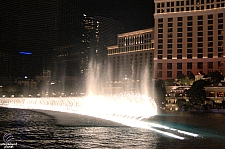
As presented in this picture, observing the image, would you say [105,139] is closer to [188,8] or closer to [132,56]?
[188,8]

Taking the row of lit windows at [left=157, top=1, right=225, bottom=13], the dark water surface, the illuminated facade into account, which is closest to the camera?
the dark water surface

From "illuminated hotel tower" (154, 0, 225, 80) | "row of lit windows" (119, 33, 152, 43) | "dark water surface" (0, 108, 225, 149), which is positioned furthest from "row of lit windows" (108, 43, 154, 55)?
"dark water surface" (0, 108, 225, 149)

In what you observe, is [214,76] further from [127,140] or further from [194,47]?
[127,140]

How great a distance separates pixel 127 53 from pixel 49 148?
90520 mm

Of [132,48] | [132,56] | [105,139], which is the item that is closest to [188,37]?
[132,48]

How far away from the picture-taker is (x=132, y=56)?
10388cm

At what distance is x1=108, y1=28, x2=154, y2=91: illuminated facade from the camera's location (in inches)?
3871

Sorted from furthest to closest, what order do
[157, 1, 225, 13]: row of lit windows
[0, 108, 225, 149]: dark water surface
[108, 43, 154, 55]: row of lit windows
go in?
[108, 43, 154, 55]: row of lit windows, [157, 1, 225, 13]: row of lit windows, [0, 108, 225, 149]: dark water surface

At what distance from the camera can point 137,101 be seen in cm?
5603

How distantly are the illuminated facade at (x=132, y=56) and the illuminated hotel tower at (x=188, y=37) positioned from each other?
42.6ft

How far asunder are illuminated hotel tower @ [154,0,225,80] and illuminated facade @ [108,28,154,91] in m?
13.0

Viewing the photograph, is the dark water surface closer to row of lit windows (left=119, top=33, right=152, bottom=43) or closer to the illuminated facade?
the illuminated facade

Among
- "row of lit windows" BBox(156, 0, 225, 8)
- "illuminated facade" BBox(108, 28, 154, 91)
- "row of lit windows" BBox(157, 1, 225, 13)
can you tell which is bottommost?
"illuminated facade" BBox(108, 28, 154, 91)

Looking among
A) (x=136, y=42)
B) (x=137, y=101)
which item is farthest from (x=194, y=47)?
(x=137, y=101)
